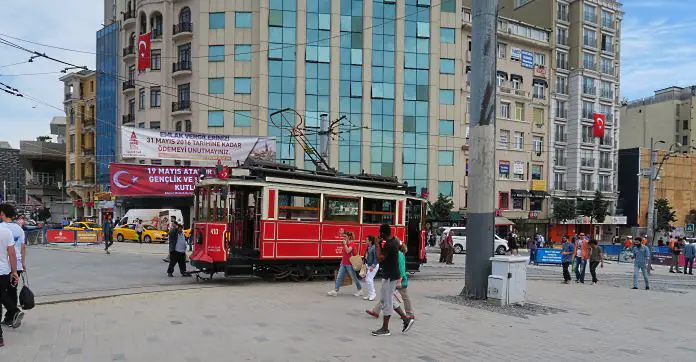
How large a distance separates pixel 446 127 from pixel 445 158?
8.83 feet

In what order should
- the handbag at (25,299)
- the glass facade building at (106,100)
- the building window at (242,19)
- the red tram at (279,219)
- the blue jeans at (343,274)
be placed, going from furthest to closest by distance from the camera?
the glass facade building at (106,100) → the building window at (242,19) → the red tram at (279,219) → the blue jeans at (343,274) → the handbag at (25,299)

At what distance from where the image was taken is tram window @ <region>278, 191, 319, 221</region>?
15.5m

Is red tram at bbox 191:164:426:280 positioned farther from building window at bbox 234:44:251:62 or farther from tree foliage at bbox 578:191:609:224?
tree foliage at bbox 578:191:609:224

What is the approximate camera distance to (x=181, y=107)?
154 ft

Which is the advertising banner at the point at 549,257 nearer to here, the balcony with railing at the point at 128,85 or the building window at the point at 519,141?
the building window at the point at 519,141

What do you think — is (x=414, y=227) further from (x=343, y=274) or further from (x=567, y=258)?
(x=343, y=274)

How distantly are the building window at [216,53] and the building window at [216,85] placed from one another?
5.31ft

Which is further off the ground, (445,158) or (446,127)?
(446,127)

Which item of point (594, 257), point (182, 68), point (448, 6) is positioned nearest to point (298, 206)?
point (594, 257)

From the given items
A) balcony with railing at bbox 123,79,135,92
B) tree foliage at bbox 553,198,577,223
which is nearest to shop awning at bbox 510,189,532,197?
tree foliage at bbox 553,198,577,223

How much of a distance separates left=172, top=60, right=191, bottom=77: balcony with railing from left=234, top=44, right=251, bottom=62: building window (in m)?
4.07

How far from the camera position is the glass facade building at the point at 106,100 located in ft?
177

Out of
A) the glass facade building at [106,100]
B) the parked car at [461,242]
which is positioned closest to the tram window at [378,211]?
the parked car at [461,242]

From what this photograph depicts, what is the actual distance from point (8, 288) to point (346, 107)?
132 feet
